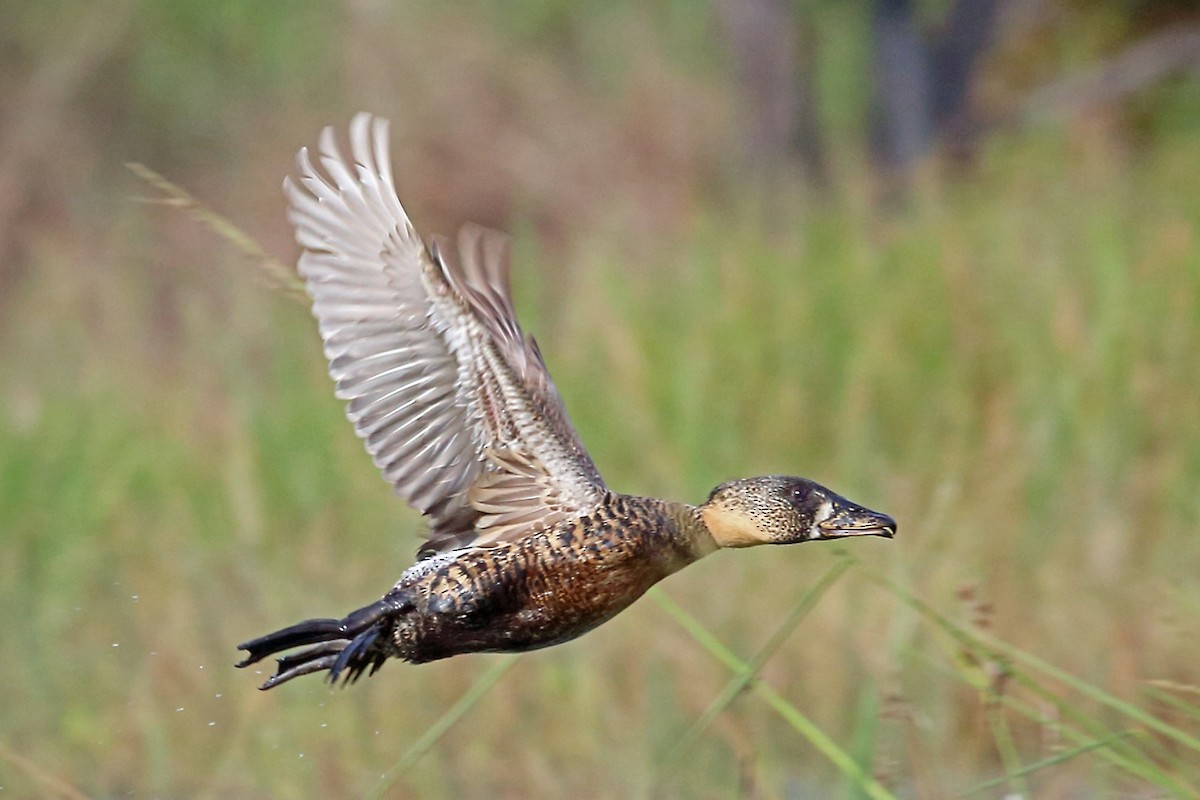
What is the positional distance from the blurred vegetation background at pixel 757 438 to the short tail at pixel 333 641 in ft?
0.61

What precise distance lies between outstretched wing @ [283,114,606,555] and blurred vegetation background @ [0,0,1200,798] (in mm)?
454

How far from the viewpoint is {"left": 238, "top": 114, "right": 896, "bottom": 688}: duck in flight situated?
9.55ft

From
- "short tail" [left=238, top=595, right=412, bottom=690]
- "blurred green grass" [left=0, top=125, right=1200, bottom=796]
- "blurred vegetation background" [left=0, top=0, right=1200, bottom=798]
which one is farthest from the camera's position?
"blurred green grass" [left=0, top=125, right=1200, bottom=796]

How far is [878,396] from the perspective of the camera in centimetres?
569

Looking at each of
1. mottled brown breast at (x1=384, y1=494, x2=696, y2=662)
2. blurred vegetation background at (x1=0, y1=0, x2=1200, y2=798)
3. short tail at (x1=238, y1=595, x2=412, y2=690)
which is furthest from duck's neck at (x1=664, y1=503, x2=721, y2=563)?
short tail at (x1=238, y1=595, x2=412, y2=690)

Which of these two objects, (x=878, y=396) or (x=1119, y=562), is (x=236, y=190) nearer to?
(x=878, y=396)

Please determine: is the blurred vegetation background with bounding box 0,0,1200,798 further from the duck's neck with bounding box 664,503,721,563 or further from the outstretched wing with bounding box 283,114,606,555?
the outstretched wing with bounding box 283,114,606,555

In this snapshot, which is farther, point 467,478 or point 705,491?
point 705,491

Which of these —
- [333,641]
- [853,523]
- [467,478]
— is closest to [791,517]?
[853,523]

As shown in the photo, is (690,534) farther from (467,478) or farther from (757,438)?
(757,438)

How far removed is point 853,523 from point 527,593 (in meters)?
0.50

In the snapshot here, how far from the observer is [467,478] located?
315cm

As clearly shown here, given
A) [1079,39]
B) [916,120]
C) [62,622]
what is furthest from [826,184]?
[62,622]

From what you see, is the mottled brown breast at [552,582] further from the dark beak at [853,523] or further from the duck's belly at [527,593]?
the dark beak at [853,523]
